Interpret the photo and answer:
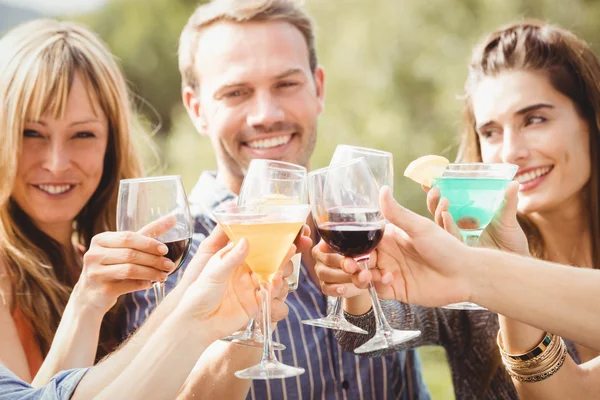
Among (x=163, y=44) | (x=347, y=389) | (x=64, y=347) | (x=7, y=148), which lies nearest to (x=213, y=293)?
(x=64, y=347)

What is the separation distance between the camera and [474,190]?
2.65m

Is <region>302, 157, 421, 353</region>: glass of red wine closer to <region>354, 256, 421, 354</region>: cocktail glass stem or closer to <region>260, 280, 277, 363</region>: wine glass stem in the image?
<region>354, 256, 421, 354</region>: cocktail glass stem

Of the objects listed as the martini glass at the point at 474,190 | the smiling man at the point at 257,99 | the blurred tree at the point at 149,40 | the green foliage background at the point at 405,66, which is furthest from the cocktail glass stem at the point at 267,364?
the blurred tree at the point at 149,40

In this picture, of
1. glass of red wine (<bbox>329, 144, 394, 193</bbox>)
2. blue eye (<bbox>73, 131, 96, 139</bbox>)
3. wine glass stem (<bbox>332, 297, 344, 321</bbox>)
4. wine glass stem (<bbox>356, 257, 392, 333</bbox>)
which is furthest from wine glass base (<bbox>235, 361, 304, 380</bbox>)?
blue eye (<bbox>73, 131, 96, 139</bbox>)

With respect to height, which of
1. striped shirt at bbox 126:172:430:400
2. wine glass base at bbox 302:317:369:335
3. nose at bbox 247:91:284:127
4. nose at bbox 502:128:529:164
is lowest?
striped shirt at bbox 126:172:430:400

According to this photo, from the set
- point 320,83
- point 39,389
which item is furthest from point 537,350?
point 320,83

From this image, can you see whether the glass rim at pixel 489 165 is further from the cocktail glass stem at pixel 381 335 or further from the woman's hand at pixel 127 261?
the woman's hand at pixel 127 261

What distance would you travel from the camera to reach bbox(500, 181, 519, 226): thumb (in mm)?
2717

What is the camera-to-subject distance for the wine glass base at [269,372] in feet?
7.03

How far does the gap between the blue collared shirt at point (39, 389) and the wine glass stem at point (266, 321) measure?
0.63m

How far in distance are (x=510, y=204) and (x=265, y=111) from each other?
1.56 m

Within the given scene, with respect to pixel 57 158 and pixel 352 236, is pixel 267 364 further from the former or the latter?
pixel 57 158

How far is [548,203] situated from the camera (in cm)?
365

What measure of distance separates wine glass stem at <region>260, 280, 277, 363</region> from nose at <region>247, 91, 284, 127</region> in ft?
5.60
